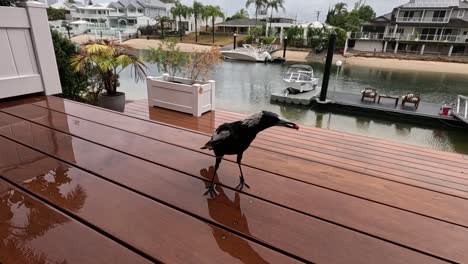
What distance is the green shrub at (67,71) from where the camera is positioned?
413cm

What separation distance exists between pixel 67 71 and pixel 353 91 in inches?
495

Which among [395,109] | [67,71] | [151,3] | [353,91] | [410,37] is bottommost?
[353,91]

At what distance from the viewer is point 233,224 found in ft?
3.08

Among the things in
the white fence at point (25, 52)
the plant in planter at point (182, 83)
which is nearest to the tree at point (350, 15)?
the plant in planter at point (182, 83)

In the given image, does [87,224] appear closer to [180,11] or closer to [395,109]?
[395,109]

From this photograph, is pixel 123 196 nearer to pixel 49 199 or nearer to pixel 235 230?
pixel 49 199

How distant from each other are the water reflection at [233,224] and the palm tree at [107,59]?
360 cm

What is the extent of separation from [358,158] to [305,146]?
1.90 feet

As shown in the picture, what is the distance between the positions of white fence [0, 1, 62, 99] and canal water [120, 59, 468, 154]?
523 centimetres

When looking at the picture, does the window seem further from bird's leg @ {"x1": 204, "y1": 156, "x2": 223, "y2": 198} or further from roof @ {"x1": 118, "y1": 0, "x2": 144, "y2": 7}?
roof @ {"x1": 118, "y1": 0, "x2": 144, "y2": 7}

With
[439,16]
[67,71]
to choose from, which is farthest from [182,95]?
[439,16]

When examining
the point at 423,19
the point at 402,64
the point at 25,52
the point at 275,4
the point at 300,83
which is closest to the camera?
the point at 25,52

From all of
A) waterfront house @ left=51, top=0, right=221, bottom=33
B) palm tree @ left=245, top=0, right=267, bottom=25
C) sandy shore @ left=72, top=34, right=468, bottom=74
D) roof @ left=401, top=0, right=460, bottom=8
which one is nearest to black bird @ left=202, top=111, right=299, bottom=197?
sandy shore @ left=72, top=34, right=468, bottom=74

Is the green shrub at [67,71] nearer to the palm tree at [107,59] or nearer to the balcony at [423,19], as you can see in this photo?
the palm tree at [107,59]
